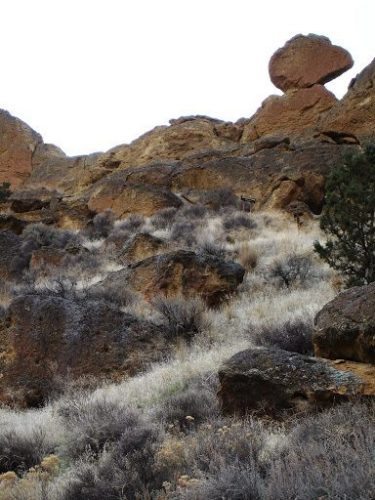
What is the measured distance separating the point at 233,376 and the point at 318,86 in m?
28.1

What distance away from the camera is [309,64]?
104 feet

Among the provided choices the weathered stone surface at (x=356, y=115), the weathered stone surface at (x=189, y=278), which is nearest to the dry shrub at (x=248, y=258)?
the weathered stone surface at (x=189, y=278)

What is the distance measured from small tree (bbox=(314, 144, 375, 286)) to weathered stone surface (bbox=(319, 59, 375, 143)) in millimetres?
13571

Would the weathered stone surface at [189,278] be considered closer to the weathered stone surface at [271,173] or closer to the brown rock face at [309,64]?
the weathered stone surface at [271,173]

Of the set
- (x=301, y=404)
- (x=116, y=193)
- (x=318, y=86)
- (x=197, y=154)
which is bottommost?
(x=301, y=404)

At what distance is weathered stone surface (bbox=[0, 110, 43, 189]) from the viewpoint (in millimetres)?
40125

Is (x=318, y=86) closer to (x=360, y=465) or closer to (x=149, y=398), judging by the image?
(x=149, y=398)

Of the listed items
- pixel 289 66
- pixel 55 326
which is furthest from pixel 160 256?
pixel 289 66

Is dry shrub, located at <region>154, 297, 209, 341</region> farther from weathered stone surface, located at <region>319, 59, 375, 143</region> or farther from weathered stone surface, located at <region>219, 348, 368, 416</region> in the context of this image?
weathered stone surface, located at <region>319, 59, 375, 143</region>

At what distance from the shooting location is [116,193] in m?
25.2

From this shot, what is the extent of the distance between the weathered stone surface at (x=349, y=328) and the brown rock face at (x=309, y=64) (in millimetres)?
27818

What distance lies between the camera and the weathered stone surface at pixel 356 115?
77.7 ft

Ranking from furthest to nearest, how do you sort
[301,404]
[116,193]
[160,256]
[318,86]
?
1. [318,86]
2. [116,193]
3. [160,256]
4. [301,404]

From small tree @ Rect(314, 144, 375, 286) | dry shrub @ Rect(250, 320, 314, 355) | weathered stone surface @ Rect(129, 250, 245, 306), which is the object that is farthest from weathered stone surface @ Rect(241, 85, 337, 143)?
dry shrub @ Rect(250, 320, 314, 355)
